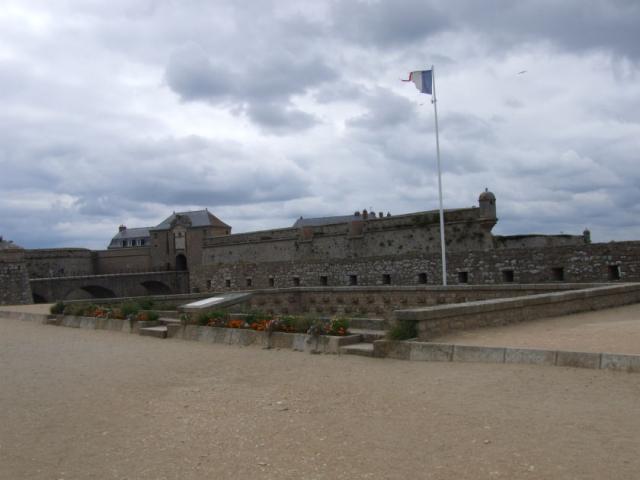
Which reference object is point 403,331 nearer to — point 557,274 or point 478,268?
point 557,274

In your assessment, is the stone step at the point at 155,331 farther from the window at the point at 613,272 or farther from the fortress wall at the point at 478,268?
the window at the point at 613,272

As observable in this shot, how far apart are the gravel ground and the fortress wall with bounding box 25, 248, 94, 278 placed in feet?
124

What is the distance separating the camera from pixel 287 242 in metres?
32.6

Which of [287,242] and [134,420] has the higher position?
[287,242]

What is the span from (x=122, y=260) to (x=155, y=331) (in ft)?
128

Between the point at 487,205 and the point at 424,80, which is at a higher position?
the point at 424,80

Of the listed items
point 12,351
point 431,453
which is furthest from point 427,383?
point 12,351

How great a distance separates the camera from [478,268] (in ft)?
63.1

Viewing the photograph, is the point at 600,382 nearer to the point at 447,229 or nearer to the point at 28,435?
the point at 28,435

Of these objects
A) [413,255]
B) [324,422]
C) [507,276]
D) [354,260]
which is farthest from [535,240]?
[324,422]

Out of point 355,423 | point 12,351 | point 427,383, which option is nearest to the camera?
point 355,423

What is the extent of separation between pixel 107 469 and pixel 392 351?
Result: 521 cm

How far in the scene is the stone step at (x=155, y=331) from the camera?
46.1 feet

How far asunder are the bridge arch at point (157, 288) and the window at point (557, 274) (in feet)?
109
